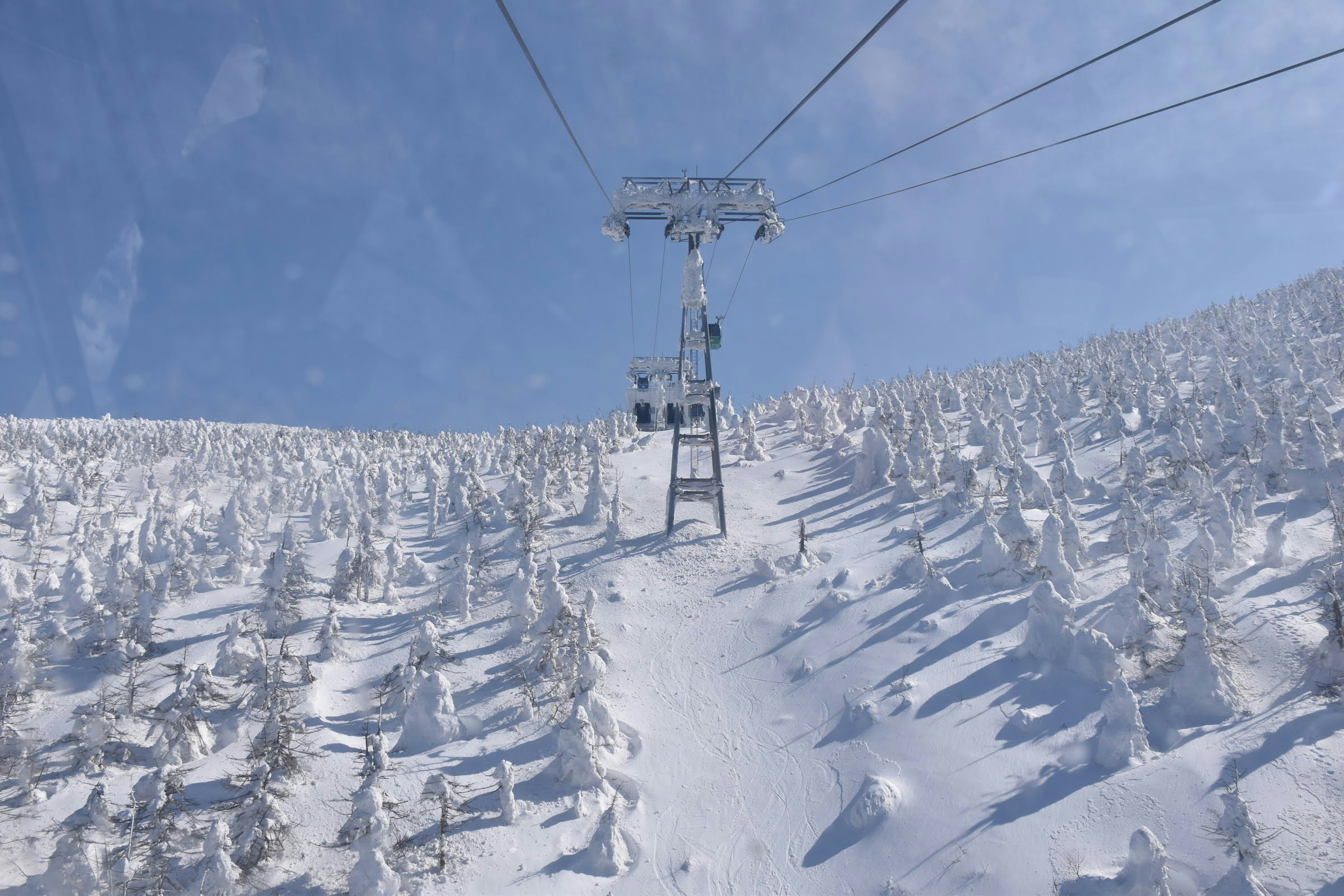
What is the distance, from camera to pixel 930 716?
21422mm

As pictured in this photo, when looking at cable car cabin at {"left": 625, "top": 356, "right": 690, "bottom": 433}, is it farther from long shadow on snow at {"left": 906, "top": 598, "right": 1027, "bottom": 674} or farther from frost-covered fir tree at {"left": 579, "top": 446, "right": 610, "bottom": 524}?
long shadow on snow at {"left": 906, "top": 598, "right": 1027, "bottom": 674}

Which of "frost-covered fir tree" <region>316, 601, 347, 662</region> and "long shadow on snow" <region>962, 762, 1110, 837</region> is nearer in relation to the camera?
"long shadow on snow" <region>962, 762, 1110, 837</region>

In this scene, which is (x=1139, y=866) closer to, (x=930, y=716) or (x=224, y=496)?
(x=930, y=716)

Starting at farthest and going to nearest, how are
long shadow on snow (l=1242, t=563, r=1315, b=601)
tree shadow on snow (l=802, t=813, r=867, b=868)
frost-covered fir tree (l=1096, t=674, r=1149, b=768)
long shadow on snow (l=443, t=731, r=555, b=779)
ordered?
long shadow on snow (l=1242, t=563, r=1315, b=601) < long shadow on snow (l=443, t=731, r=555, b=779) < tree shadow on snow (l=802, t=813, r=867, b=868) < frost-covered fir tree (l=1096, t=674, r=1149, b=768)

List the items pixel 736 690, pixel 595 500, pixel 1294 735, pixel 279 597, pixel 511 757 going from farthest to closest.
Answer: pixel 595 500, pixel 279 597, pixel 736 690, pixel 511 757, pixel 1294 735

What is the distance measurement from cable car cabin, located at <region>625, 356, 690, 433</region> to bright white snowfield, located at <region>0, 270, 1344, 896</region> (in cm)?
980

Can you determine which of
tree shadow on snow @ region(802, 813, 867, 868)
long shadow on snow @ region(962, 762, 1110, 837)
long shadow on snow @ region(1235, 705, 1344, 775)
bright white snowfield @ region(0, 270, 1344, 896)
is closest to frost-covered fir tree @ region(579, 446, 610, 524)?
bright white snowfield @ region(0, 270, 1344, 896)

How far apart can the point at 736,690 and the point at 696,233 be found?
2171 centimetres

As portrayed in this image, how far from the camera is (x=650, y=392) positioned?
2170 inches

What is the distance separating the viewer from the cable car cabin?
180ft

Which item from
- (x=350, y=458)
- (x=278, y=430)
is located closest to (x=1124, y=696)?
A: (x=350, y=458)

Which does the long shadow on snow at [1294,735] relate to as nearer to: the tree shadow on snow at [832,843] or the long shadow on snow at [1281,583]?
the long shadow on snow at [1281,583]

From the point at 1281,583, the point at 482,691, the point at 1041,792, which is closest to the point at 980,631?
the point at 1041,792

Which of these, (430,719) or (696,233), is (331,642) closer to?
(430,719)
